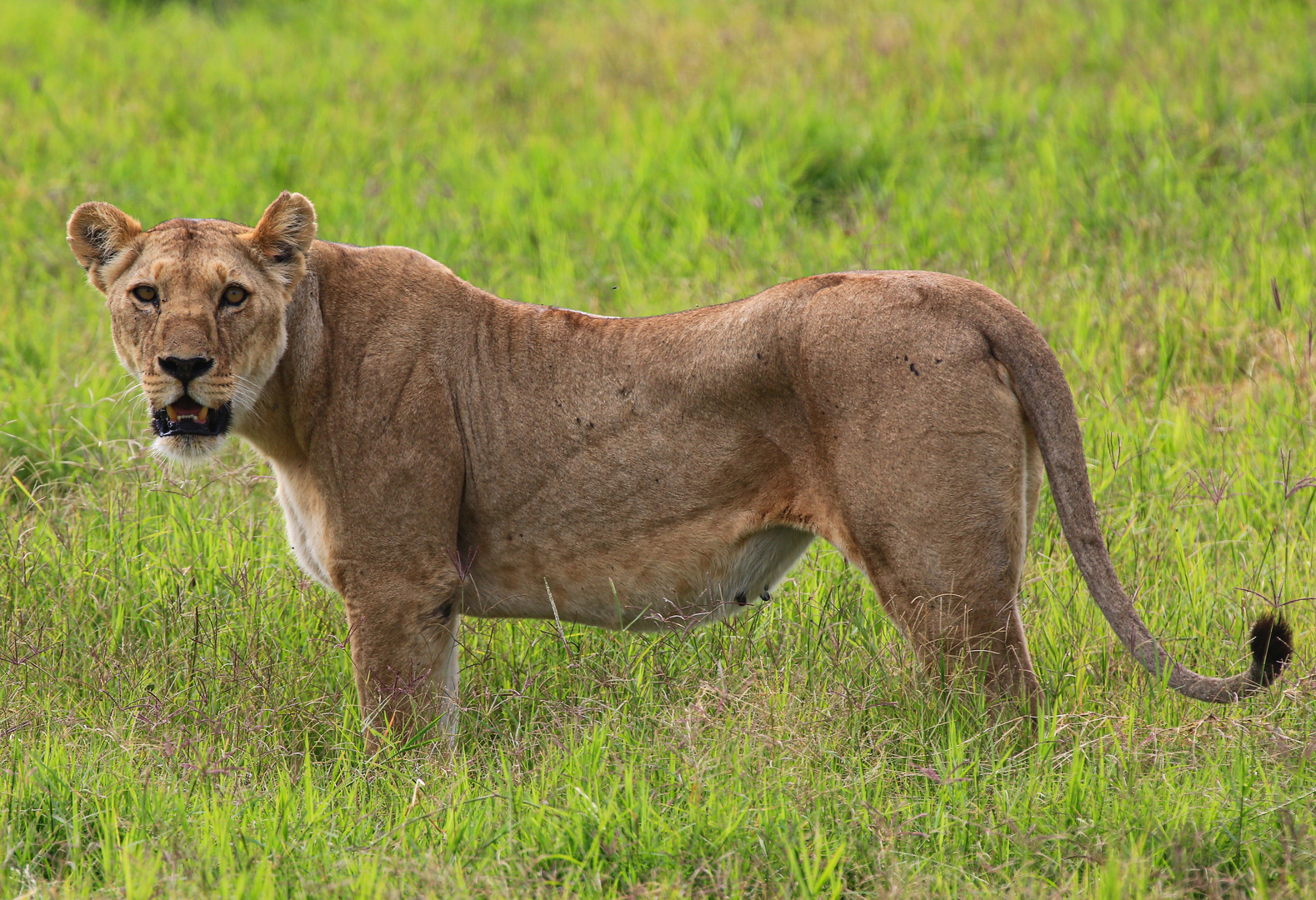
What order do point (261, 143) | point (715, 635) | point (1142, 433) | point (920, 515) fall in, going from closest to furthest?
1. point (920, 515)
2. point (715, 635)
3. point (1142, 433)
4. point (261, 143)

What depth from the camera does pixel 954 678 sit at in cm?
341

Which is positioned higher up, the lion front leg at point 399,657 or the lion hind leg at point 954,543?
the lion hind leg at point 954,543

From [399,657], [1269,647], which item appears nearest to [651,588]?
[399,657]

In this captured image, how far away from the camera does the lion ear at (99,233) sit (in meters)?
3.68

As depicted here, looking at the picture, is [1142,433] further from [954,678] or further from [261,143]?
[261,143]

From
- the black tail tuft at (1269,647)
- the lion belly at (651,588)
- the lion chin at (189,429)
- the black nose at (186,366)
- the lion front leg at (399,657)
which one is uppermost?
the black nose at (186,366)

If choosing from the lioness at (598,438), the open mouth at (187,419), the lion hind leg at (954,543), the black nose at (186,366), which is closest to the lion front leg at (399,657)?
the lioness at (598,438)

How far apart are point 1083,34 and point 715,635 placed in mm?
7125

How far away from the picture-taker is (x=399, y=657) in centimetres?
372

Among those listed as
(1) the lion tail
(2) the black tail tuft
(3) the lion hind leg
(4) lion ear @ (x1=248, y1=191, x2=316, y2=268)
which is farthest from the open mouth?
(2) the black tail tuft

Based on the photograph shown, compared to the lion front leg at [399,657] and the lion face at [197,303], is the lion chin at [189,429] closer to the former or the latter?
the lion face at [197,303]

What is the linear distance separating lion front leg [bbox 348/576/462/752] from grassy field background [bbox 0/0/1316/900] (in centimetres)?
16

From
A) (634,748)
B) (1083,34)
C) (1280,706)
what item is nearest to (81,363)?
(634,748)

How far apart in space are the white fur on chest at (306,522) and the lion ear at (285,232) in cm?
63
